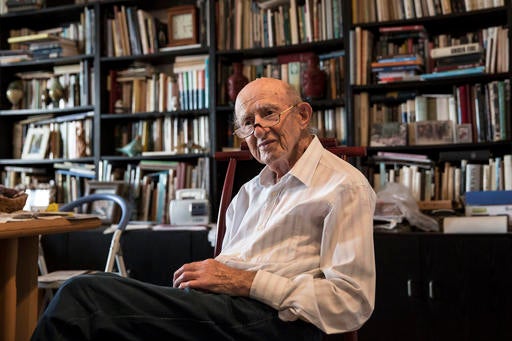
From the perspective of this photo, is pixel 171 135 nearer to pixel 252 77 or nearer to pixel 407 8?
pixel 252 77

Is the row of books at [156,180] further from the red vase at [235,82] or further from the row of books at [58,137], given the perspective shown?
the red vase at [235,82]

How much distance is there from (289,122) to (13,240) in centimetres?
80

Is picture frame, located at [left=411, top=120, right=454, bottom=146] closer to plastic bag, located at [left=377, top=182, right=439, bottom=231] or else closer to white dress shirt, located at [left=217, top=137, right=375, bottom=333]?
plastic bag, located at [left=377, top=182, right=439, bottom=231]

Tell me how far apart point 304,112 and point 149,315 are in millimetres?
718

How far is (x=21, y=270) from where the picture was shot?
1.61 metres

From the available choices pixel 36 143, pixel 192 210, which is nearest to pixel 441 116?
pixel 192 210

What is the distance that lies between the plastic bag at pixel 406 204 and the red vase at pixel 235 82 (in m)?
1.03

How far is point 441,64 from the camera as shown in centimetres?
288

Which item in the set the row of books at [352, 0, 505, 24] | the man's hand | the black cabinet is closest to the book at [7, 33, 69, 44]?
the row of books at [352, 0, 505, 24]

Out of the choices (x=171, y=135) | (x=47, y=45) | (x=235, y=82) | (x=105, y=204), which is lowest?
(x=105, y=204)

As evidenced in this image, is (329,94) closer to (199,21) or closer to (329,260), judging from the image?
(199,21)

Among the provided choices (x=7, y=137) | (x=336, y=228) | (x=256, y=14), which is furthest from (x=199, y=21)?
(x=336, y=228)

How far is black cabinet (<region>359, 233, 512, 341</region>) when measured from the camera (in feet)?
7.67

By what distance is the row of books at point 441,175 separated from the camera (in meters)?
2.79
